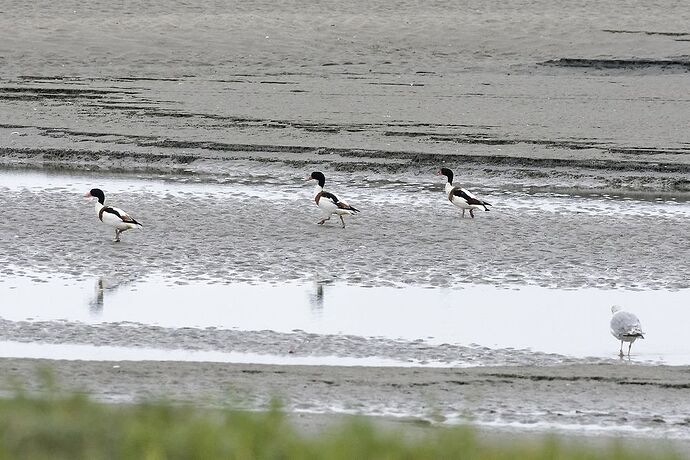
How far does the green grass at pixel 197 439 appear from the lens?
198 inches

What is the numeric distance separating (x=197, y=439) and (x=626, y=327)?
6138mm

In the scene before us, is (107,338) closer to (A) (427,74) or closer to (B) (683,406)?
(B) (683,406)

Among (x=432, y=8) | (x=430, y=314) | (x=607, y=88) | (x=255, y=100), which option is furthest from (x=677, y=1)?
(x=430, y=314)

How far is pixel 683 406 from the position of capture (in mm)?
9062

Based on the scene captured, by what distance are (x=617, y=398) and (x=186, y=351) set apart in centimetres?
363

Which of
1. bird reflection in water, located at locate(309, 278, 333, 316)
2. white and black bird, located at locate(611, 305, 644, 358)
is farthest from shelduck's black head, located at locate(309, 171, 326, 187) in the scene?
white and black bird, located at locate(611, 305, 644, 358)

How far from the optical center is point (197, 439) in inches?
199

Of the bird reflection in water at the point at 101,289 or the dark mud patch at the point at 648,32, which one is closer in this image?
the bird reflection in water at the point at 101,289

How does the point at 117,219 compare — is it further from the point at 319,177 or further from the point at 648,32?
the point at 648,32

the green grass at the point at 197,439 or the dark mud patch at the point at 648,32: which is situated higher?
the dark mud patch at the point at 648,32

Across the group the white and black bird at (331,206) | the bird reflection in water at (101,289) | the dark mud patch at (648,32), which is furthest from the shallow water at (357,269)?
the dark mud patch at (648,32)

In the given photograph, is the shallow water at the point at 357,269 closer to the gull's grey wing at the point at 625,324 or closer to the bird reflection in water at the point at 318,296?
the bird reflection in water at the point at 318,296

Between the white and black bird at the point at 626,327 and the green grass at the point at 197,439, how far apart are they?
16.7 ft

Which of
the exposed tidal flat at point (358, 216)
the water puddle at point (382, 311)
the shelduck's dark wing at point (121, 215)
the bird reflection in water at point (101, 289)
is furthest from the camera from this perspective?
the shelduck's dark wing at point (121, 215)
